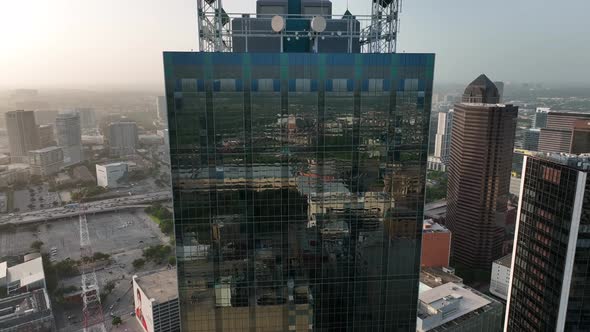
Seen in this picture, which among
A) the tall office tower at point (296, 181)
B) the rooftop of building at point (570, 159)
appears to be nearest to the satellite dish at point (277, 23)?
the tall office tower at point (296, 181)

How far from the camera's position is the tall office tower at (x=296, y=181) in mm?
30172

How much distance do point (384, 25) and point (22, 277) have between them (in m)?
134

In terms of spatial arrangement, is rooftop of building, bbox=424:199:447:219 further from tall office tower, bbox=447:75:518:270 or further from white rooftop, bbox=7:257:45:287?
white rooftop, bbox=7:257:45:287

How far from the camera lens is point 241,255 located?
32.3 m

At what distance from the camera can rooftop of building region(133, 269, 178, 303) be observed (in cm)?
9912

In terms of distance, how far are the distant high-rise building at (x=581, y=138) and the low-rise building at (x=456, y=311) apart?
79.9 m

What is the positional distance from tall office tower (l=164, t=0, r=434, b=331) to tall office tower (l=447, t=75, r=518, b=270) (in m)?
105

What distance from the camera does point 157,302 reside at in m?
96.1

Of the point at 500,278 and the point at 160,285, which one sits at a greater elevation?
the point at 160,285

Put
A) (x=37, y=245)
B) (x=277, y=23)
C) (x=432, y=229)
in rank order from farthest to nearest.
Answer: (x=37, y=245)
(x=432, y=229)
(x=277, y=23)

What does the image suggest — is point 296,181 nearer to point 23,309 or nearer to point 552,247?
point 552,247

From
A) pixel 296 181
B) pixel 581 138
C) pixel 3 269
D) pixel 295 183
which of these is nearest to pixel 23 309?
pixel 3 269

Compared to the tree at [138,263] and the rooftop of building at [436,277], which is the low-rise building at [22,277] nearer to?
the tree at [138,263]

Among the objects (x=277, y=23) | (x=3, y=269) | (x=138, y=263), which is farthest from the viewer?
(x=138, y=263)
